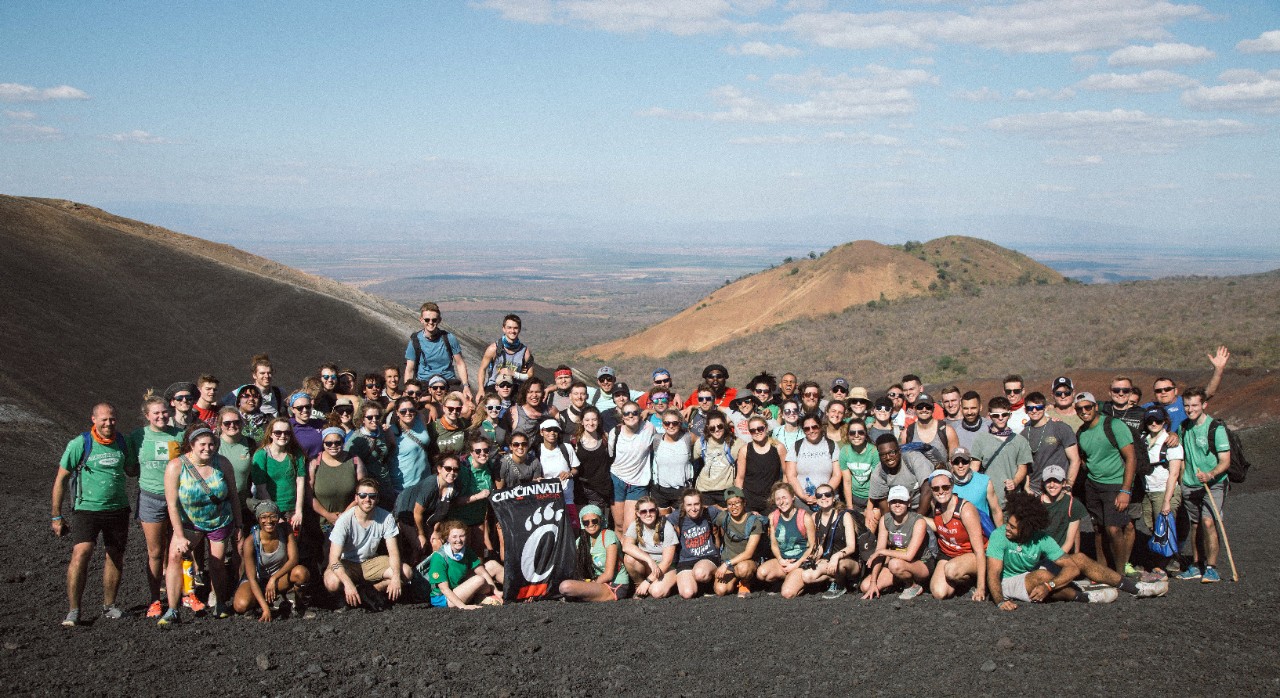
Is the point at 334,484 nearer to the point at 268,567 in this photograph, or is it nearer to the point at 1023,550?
the point at 268,567

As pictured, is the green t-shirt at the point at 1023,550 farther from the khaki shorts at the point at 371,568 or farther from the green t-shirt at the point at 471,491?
the khaki shorts at the point at 371,568

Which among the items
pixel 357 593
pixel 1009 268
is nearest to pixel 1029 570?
pixel 357 593

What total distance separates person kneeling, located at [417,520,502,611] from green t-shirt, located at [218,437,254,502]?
1.62m

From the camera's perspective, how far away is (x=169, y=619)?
291 inches

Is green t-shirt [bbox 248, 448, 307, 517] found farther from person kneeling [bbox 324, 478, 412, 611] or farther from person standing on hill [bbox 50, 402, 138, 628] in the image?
person standing on hill [bbox 50, 402, 138, 628]

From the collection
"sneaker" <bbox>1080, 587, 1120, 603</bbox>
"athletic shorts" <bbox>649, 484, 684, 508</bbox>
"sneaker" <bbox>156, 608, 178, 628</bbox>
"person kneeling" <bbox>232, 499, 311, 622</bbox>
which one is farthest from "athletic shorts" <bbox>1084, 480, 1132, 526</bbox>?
"sneaker" <bbox>156, 608, 178, 628</bbox>

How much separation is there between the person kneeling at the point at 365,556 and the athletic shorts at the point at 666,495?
248cm

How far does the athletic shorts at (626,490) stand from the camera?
29.6ft

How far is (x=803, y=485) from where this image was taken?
8.88 meters

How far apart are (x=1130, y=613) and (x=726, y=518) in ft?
11.0

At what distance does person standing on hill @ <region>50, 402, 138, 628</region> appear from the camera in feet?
Result: 24.0

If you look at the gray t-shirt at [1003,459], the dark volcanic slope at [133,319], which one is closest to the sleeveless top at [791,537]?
the gray t-shirt at [1003,459]

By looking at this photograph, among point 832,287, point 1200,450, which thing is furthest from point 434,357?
point 832,287

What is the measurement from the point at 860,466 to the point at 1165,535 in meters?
2.90
